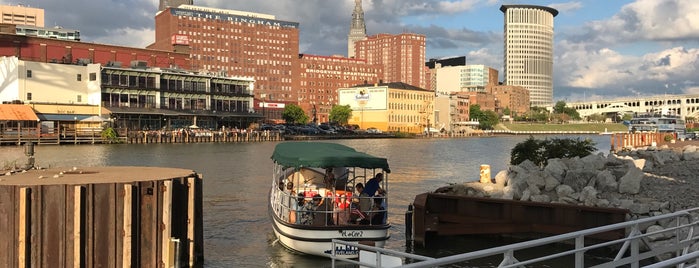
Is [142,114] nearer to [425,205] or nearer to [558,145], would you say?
[558,145]

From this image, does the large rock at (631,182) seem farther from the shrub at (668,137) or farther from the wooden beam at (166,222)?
the shrub at (668,137)

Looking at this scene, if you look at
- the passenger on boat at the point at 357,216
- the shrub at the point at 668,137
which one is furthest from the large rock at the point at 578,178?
the shrub at the point at 668,137

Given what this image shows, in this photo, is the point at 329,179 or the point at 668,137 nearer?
the point at 329,179

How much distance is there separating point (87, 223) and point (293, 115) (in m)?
170

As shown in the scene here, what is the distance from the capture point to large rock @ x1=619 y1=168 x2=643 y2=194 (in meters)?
25.2

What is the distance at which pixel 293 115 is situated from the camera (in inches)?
7249

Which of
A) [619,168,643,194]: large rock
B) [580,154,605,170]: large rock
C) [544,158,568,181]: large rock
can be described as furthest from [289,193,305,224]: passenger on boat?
[580,154,605,170]: large rock

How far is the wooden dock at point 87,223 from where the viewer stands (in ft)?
45.9

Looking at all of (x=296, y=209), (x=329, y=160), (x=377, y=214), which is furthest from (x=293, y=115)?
(x=377, y=214)

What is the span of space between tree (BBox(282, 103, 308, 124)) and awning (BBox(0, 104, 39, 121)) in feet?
296

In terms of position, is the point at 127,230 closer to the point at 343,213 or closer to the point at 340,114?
the point at 343,213

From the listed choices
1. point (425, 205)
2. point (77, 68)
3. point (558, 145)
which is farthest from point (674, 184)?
point (77, 68)

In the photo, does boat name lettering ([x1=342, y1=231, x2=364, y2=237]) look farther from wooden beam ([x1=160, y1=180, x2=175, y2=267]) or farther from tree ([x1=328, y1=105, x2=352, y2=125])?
tree ([x1=328, y1=105, x2=352, y2=125])

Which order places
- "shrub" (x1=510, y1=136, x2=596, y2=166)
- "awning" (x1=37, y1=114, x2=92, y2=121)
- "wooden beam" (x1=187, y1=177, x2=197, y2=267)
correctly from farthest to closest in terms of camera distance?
"awning" (x1=37, y1=114, x2=92, y2=121)
"shrub" (x1=510, y1=136, x2=596, y2=166)
"wooden beam" (x1=187, y1=177, x2=197, y2=267)
